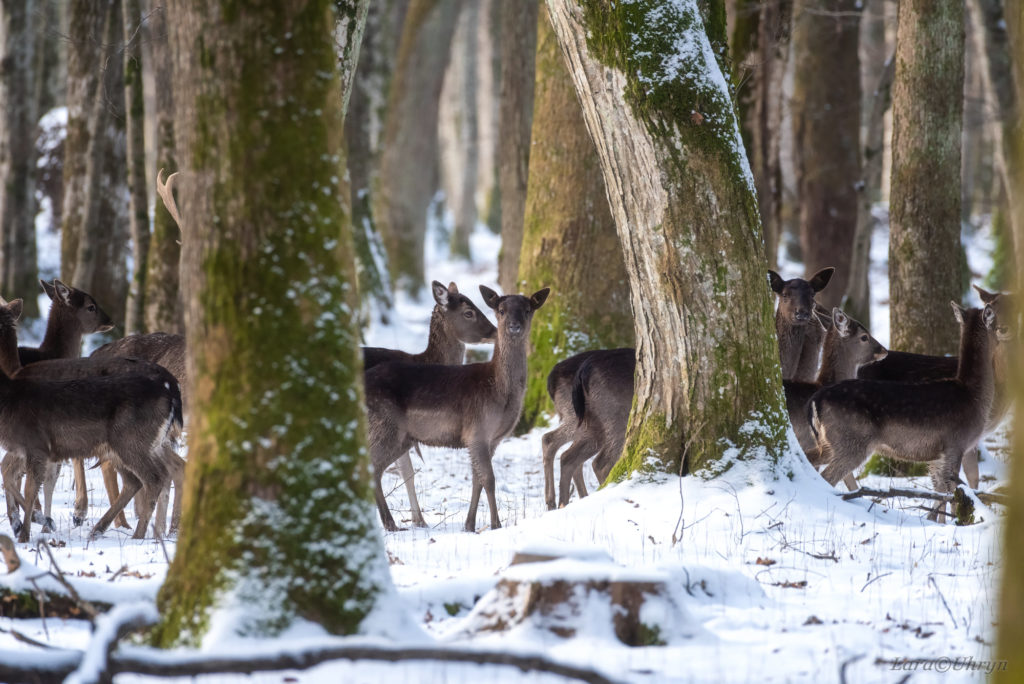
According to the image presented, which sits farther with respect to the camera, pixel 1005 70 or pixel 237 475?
pixel 1005 70

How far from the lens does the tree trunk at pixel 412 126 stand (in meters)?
25.6

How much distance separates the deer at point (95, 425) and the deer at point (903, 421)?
4.81 metres

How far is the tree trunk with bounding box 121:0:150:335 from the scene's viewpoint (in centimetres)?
1491

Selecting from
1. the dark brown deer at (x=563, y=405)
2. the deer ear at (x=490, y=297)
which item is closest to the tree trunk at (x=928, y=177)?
the dark brown deer at (x=563, y=405)

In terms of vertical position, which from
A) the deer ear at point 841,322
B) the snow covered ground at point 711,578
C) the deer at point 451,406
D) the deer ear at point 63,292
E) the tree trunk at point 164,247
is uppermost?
the tree trunk at point 164,247

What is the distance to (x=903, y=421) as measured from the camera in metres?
9.09

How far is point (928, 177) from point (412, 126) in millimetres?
15999

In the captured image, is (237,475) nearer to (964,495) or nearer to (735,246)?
(735,246)

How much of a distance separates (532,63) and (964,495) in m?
11.4

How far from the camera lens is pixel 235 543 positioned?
15.5ft

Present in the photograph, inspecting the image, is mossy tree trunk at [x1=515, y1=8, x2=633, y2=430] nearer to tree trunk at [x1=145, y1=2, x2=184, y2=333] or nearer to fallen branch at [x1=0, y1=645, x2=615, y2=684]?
tree trunk at [x1=145, y1=2, x2=184, y2=333]

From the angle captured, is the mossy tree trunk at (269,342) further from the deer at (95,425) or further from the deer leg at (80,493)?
the deer leg at (80,493)

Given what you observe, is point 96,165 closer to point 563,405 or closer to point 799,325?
point 563,405

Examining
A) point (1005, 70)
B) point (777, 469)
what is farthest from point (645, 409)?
point (1005, 70)
